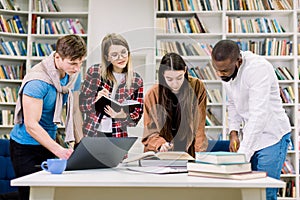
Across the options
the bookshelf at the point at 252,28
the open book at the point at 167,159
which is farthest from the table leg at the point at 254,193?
the bookshelf at the point at 252,28

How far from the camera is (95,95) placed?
1713 mm

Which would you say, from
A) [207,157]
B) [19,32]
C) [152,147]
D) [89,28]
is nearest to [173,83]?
[152,147]

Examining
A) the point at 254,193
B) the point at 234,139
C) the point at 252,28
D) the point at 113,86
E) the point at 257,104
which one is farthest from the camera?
the point at 252,28

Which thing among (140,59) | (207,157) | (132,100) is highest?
(140,59)

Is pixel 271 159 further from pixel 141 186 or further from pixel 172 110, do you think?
pixel 141 186

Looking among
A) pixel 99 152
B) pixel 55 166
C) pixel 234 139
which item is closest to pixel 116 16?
pixel 234 139

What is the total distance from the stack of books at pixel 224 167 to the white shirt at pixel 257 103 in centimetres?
53

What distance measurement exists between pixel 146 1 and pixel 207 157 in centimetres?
374

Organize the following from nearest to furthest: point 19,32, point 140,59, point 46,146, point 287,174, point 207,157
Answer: point 207,157 → point 140,59 → point 46,146 → point 287,174 → point 19,32

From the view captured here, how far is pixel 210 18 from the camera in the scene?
16.1 feet

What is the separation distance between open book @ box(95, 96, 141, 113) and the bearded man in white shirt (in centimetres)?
55

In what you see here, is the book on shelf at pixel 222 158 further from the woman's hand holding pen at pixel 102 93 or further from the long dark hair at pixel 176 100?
the woman's hand holding pen at pixel 102 93

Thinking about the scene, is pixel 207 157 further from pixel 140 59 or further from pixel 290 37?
pixel 290 37

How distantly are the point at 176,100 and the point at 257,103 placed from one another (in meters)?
0.46
